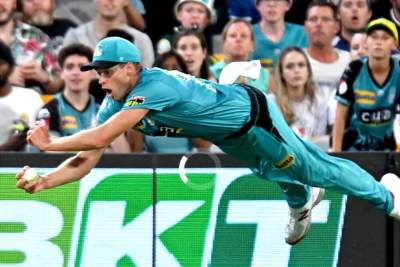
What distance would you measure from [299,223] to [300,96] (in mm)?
A: 2468

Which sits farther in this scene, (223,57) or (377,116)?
(223,57)

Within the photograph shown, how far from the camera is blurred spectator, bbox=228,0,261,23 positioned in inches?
528

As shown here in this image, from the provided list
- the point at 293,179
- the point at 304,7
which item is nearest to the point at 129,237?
the point at 293,179

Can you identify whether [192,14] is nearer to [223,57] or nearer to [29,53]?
[223,57]

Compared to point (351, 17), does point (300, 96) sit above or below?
below

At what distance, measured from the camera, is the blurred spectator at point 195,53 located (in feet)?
39.4

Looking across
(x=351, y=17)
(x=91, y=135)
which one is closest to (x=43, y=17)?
(x=351, y=17)

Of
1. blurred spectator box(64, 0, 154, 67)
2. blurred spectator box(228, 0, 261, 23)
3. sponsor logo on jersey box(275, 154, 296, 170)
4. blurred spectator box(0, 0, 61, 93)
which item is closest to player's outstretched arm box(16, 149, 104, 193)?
sponsor logo on jersey box(275, 154, 296, 170)

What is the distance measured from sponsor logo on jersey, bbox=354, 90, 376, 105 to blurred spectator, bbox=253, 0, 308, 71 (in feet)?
4.32

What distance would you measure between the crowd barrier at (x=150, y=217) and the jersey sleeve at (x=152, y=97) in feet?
4.38

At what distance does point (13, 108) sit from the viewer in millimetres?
11180

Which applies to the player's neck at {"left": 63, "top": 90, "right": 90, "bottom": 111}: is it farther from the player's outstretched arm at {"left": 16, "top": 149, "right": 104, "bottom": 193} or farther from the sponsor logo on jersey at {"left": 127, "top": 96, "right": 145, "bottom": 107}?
the sponsor logo on jersey at {"left": 127, "top": 96, "right": 145, "bottom": 107}

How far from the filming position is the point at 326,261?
399 inches

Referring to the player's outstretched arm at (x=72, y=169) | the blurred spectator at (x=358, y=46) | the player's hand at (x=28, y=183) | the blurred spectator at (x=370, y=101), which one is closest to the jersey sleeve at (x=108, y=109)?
the player's outstretched arm at (x=72, y=169)
